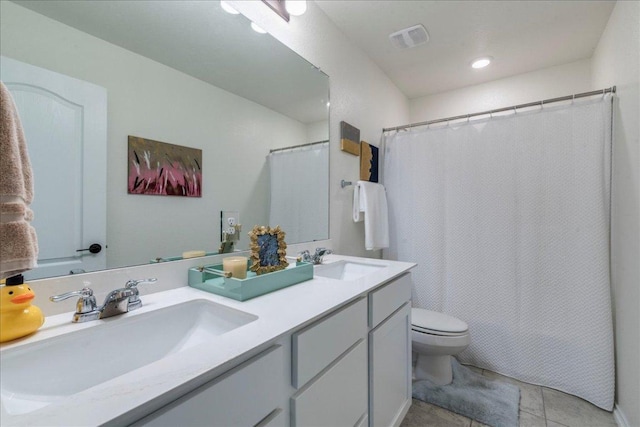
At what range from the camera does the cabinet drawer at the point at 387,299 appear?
1117 millimetres

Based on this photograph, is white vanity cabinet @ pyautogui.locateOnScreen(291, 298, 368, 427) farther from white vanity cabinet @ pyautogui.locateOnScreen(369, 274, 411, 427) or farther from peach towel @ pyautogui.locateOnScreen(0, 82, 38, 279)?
peach towel @ pyautogui.locateOnScreen(0, 82, 38, 279)

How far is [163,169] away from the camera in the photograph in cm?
101

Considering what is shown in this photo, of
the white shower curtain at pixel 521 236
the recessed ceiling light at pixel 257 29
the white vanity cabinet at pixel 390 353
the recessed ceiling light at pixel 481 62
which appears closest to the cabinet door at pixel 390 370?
the white vanity cabinet at pixel 390 353

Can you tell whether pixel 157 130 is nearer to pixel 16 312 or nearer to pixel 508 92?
pixel 16 312

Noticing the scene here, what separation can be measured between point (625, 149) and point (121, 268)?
2.35m

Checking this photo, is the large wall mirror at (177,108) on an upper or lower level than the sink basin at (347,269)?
upper

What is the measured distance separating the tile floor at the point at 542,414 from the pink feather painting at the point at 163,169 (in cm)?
160

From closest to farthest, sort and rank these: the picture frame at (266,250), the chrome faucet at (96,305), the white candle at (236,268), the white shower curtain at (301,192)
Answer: the chrome faucet at (96,305)
the white candle at (236,268)
the picture frame at (266,250)
the white shower curtain at (301,192)

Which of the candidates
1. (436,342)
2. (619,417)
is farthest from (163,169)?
(619,417)

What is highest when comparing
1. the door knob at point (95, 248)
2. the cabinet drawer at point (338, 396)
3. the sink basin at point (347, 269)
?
the door knob at point (95, 248)

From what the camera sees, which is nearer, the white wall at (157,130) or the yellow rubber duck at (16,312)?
the yellow rubber duck at (16,312)

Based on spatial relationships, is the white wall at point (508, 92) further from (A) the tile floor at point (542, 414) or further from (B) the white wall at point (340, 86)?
(A) the tile floor at point (542, 414)

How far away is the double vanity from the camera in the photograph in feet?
1.52

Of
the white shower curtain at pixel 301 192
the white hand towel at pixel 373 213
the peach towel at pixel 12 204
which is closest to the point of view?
the peach towel at pixel 12 204
